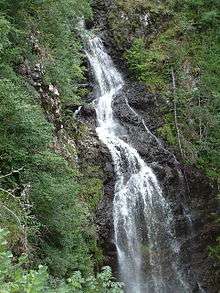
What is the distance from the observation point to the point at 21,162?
29.9ft

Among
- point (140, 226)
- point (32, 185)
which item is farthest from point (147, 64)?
point (32, 185)

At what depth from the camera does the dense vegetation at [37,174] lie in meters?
7.37

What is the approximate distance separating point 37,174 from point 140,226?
6198 millimetres

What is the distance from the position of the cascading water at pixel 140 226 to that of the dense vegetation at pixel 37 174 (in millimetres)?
1159

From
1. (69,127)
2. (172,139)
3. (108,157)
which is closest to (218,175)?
(172,139)

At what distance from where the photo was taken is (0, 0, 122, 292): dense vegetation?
24.2 feet

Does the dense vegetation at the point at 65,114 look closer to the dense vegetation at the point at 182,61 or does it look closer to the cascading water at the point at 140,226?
the dense vegetation at the point at 182,61

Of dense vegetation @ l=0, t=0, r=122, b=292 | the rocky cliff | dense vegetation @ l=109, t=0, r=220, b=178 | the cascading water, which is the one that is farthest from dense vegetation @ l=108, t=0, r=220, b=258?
dense vegetation @ l=0, t=0, r=122, b=292

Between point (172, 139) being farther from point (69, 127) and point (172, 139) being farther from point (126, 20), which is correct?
point (126, 20)

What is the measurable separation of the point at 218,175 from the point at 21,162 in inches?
343

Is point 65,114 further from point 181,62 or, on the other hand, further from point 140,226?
point 181,62

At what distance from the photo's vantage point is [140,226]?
14.5 meters

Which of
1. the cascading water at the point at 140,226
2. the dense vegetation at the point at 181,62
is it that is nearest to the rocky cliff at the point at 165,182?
the cascading water at the point at 140,226

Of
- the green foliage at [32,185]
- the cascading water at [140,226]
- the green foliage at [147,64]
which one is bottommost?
the cascading water at [140,226]
